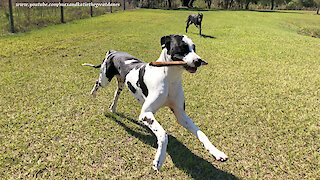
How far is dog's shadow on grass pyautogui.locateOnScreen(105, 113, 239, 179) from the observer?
2.67 m

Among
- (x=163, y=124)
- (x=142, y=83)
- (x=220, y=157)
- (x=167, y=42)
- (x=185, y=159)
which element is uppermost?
(x=167, y=42)

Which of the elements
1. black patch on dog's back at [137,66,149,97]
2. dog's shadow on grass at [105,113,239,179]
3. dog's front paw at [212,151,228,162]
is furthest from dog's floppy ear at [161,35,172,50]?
dog's shadow on grass at [105,113,239,179]

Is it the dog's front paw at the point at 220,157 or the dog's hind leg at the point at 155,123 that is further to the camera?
the dog's hind leg at the point at 155,123

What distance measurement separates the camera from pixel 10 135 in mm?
3305

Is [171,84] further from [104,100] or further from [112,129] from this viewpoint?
[104,100]

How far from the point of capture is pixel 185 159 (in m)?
2.92

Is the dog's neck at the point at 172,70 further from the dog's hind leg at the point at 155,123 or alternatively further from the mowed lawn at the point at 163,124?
the mowed lawn at the point at 163,124

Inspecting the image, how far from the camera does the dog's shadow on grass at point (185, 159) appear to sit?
2671mm

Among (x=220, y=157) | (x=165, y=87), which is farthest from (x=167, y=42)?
(x=220, y=157)

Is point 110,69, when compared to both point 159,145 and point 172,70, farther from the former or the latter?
point 159,145

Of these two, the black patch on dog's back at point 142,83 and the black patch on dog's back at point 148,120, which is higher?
the black patch on dog's back at point 142,83

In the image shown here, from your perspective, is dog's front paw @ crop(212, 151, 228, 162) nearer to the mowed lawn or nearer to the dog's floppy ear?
the mowed lawn

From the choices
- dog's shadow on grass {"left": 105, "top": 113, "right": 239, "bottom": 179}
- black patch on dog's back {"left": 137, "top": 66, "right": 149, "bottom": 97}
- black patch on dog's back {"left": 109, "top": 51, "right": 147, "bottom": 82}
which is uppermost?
black patch on dog's back {"left": 109, "top": 51, "right": 147, "bottom": 82}

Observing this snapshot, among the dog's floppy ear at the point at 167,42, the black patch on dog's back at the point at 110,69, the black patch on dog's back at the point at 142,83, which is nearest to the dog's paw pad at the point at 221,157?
the black patch on dog's back at the point at 142,83
